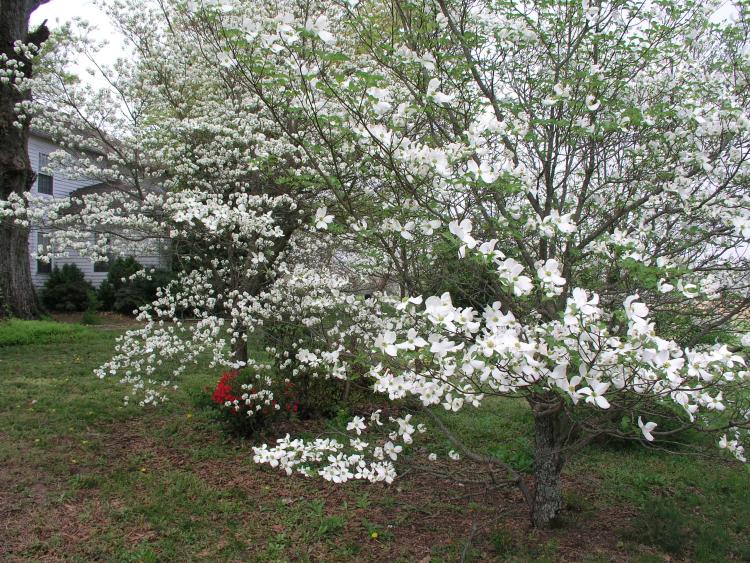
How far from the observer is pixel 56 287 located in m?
14.8

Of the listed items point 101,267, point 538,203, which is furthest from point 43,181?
point 538,203

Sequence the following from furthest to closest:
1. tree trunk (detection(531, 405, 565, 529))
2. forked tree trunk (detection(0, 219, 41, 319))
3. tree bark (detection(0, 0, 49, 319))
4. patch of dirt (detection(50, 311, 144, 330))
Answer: patch of dirt (detection(50, 311, 144, 330))
forked tree trunk (detection(0, 219, 41, 319))
tree bark (detection(0, 0, 49, 319))
tree trunk (detection(531, 405, 565, 529))

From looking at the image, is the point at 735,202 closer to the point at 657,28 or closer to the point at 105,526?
the point at 657,28

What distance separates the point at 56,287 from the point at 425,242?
14319mm

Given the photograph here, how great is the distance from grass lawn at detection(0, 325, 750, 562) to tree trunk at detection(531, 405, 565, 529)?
0.41 feet

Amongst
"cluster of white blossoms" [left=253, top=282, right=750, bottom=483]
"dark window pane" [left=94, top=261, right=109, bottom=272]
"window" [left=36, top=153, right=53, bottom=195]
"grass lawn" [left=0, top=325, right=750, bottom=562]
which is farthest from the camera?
"window" [left=36, top=153, right=53, bottom=195]

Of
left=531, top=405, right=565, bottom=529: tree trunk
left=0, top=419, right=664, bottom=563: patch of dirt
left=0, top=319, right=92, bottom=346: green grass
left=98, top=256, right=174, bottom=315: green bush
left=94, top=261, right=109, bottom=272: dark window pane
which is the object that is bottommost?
left=0, top=419, right=664, bottom=563: patch of dirt

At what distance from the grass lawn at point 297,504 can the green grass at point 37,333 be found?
4.15m

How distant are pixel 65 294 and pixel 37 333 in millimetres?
5653

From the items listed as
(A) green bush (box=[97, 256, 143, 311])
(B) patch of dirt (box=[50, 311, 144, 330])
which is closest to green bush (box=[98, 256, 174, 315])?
(A) green bush (box=[97, 256, 143, 311])

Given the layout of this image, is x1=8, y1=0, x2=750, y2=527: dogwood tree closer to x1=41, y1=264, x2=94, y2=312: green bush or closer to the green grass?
the green grass

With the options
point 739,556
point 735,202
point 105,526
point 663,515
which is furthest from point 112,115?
point 739,556

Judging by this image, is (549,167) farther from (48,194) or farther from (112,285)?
(48,194)

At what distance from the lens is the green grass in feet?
30.6
